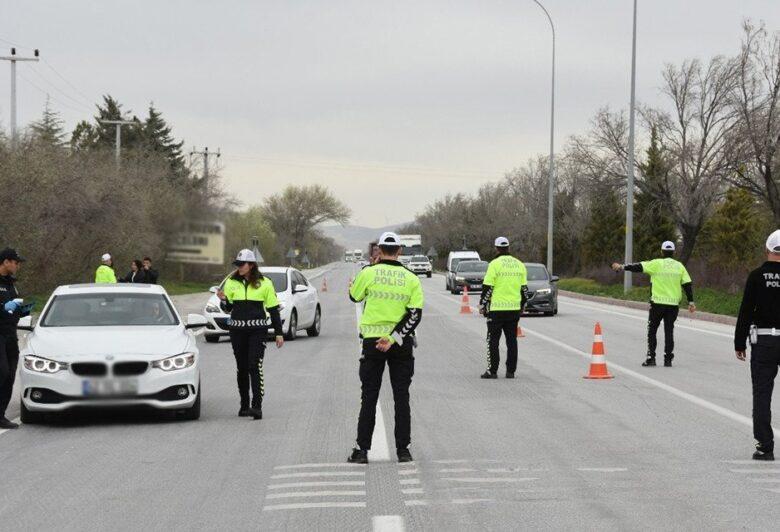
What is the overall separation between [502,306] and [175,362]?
5810mm

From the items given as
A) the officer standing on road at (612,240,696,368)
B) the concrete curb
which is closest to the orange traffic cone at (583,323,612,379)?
the officer standing on road at (612,240,696,368)

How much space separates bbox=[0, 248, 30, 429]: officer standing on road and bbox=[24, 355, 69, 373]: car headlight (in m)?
0.26

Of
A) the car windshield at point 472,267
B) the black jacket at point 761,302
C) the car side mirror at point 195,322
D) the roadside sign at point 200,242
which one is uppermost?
the roadside sign at point 200,242

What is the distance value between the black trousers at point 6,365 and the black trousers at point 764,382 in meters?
6.61

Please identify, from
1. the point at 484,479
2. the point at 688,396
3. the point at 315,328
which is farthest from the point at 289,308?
the point at 484,479

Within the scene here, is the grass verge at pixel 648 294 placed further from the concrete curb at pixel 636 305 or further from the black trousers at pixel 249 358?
the black trousers at pixel 249 358

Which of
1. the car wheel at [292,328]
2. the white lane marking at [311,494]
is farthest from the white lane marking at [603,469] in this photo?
the car wheel at [292,328]

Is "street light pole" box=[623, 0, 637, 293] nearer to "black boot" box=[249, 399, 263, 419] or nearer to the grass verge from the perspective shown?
the grass verge

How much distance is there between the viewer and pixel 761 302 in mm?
9258

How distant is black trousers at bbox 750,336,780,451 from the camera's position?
357 inches

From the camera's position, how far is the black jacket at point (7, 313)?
10.9 metres

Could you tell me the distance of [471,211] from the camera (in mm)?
134000

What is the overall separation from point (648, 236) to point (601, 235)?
5728 millimetres

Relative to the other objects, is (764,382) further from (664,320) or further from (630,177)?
(630,177)
